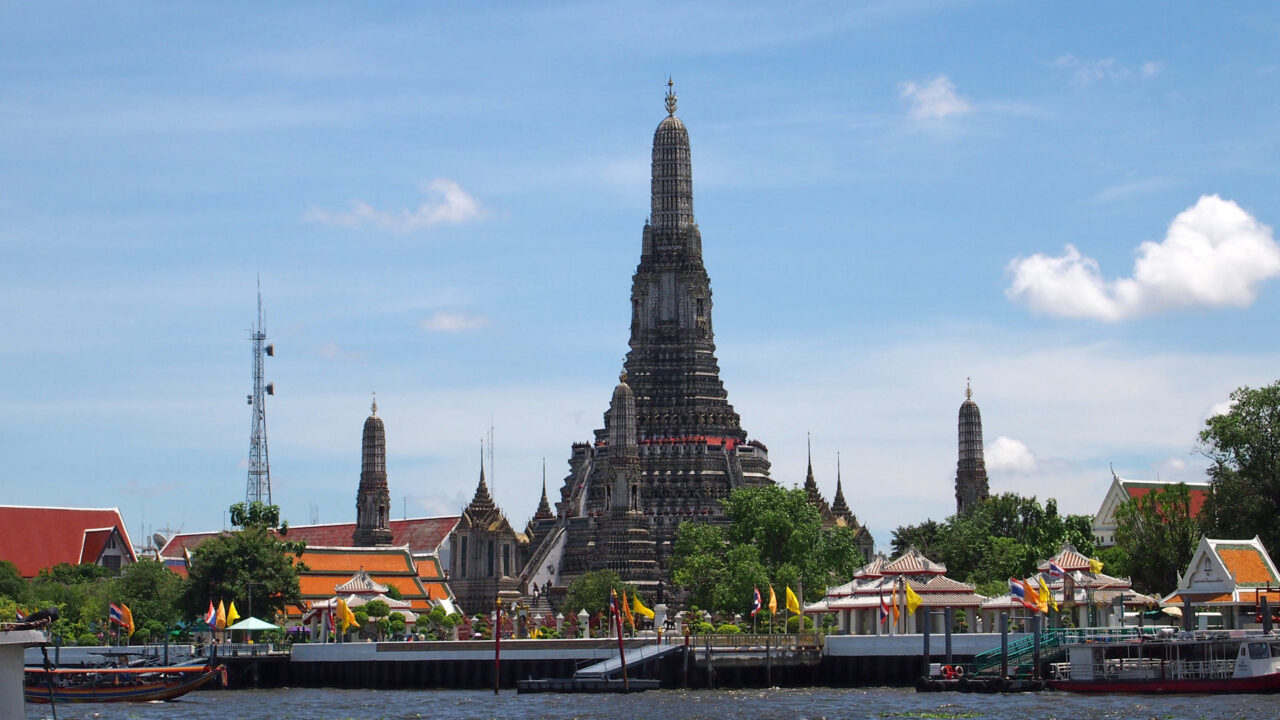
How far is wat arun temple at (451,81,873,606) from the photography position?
4402 inches

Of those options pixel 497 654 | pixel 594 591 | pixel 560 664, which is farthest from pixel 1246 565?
pixel 594 591

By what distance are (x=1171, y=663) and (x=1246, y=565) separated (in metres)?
12.2

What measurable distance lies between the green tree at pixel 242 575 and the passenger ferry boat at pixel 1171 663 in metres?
35.8

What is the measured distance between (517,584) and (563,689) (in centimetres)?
5021

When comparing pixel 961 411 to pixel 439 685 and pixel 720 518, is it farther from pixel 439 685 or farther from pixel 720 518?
pixel 439 685

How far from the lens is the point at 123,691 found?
6438 centimetres

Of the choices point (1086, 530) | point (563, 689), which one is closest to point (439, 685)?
point (563, 689)

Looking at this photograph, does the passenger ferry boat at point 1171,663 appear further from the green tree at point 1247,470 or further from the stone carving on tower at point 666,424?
the stone carving on tower at point 666,424

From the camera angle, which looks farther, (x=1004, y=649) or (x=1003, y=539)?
(x=1003, y=539)

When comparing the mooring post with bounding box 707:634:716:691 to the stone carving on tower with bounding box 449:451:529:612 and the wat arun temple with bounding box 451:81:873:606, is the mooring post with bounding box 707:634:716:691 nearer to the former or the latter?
the wat arun temple with bounding box 451:81:873:606

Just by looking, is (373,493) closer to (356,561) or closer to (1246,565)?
(356,561)

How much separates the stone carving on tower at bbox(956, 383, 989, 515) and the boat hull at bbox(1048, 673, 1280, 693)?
62.4 m

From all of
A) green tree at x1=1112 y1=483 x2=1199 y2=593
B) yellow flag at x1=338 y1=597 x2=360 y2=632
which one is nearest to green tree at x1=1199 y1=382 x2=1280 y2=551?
green tree at x1=1112 y1=483 x2=1199 y2=593

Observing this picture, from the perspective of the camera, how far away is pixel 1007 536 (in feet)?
338
